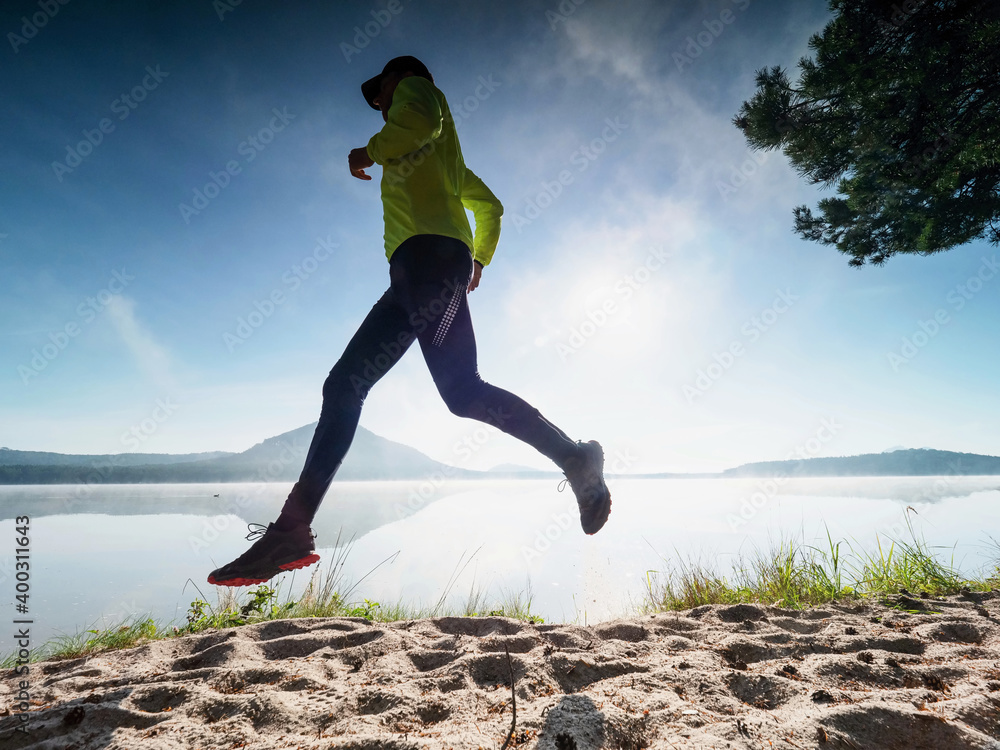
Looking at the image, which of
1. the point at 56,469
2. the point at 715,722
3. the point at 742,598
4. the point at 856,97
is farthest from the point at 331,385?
the point at 56,469

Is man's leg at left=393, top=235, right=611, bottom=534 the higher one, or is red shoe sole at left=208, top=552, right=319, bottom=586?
man's leg at left=393, top=235, right=611, bottom=534

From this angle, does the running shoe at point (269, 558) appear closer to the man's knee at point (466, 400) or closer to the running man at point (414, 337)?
the running man at point (414, 337)

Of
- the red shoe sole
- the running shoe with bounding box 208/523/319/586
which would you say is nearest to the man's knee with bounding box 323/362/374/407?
the running shoe with bounding box 208/523/319/586

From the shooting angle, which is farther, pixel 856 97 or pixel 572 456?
pixel 856 97

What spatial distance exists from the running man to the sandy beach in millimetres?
428

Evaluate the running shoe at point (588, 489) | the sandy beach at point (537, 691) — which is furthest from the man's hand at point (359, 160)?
the sandy beach at point (537, 691)

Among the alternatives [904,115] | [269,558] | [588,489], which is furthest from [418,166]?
[904,115]

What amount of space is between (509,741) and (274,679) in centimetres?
89

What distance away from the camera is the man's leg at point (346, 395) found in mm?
1674

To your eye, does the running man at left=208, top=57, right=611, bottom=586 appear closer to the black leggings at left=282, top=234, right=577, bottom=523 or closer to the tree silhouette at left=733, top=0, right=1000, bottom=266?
the black leggings at left=282, top=234, right=577, bottom=523

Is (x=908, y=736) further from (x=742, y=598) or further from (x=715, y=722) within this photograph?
(x=742, y=598)

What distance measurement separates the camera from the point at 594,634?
194 centimetres

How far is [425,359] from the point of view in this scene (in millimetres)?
1776

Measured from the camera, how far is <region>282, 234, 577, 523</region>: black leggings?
5.47 ft
